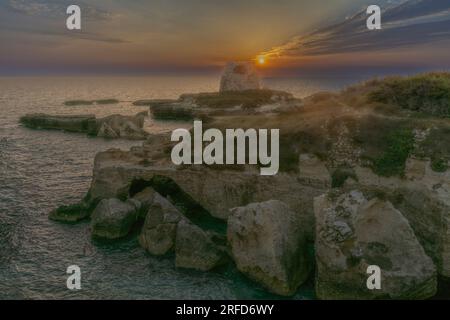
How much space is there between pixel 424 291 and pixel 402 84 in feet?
65.9

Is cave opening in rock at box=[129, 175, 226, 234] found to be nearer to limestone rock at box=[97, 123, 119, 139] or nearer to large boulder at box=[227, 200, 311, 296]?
large boulder at box=[227, 200, 311, 296]

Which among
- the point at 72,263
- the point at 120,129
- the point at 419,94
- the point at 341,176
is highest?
the point at 419,94

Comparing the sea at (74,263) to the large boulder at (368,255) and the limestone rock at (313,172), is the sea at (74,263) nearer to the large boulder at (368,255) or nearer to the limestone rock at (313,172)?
the large boulder at (368,255)

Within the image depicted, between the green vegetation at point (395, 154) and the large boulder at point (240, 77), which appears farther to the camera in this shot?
the large boulder at point (240, 77)

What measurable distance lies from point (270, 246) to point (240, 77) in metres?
90.5

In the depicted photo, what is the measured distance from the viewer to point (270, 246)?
20984 mm

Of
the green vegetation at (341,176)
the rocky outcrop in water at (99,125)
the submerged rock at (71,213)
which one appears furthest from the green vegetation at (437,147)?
the rocky outcrop in water at (99,125)

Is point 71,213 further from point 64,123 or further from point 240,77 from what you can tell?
point 240,77

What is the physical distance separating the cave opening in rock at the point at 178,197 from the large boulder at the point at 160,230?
4.40 m

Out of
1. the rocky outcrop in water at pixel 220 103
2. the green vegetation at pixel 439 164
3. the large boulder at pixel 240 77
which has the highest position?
the large boulder at pixel 240 77

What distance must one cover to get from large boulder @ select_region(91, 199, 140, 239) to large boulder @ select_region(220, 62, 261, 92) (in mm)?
83938

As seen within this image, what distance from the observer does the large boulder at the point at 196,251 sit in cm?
2284

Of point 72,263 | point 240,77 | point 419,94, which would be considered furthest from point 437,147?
point 240,77
